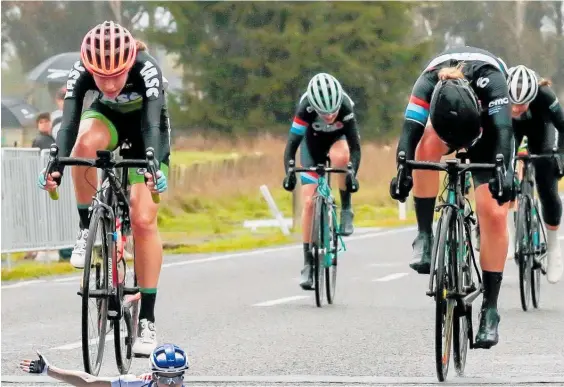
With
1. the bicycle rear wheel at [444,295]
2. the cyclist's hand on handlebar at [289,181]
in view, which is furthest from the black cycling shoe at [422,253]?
the cyclist's hand on handlebar at [289,181]

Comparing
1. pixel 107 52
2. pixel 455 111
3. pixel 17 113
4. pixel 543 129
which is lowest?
pixel 17 113


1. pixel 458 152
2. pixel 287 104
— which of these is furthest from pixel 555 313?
pixel 287 104

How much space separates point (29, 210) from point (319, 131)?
5.34m

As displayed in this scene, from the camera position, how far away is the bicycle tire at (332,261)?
47.5 ft

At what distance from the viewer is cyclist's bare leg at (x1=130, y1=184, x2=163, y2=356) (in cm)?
966

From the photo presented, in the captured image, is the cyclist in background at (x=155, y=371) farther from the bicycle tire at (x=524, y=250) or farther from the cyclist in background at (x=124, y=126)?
the bicycle tire at (x=524, y=250)

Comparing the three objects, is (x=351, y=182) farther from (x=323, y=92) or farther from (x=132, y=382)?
(x=132, y=382)

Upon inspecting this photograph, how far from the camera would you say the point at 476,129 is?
922cm

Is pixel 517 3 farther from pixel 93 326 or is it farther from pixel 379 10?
pixel 93 326

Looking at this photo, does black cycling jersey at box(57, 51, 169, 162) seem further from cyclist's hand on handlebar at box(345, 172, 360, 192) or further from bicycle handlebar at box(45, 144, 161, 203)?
cyclist's hand on handlebar at box(345, 172, 360, 192)

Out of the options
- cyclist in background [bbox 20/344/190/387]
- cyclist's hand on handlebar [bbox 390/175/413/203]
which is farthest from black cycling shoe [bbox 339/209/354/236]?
cyclist in background [bbox 20/344/190/387]

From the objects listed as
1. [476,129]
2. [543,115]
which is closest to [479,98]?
[476,129]

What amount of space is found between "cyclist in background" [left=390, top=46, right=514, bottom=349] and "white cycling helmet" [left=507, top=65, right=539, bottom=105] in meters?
3.11

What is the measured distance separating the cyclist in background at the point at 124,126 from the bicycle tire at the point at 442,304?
1.52 meters
